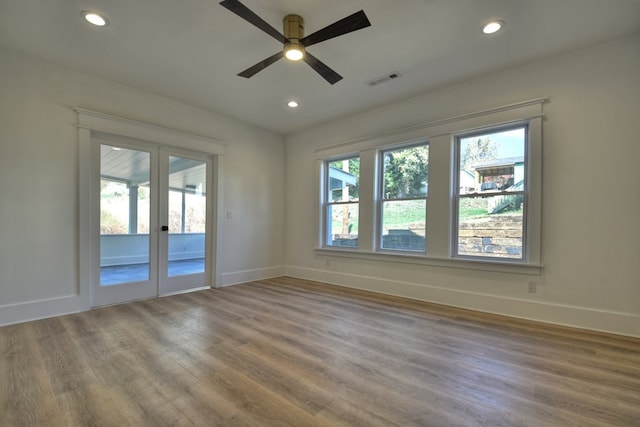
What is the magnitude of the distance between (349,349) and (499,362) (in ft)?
3.94

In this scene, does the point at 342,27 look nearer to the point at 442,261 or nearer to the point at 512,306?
the point at 442,261

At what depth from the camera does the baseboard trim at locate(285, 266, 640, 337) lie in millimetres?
2832

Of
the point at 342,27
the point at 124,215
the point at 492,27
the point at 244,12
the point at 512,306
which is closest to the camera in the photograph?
the point at 244,12

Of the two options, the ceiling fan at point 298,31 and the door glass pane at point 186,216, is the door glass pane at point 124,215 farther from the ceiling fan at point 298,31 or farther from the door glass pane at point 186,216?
the ceiling fan at point 298,31

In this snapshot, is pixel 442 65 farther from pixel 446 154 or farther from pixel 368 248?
pixel 368 248

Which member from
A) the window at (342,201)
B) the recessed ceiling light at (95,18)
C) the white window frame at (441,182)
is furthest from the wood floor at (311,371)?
the recessed ceiling light at (95,18)

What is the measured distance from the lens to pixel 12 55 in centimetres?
304

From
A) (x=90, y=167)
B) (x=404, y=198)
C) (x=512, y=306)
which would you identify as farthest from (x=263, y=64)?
(x=512, y=306)

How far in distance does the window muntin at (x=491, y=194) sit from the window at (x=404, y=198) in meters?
0.47

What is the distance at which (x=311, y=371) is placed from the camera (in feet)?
6.97

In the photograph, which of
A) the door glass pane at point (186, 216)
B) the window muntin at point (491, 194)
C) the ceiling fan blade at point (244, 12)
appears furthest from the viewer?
the door glass pane at point (186, 216)

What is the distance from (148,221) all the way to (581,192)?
535cm

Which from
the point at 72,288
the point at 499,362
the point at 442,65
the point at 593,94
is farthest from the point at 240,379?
the point at 593,94

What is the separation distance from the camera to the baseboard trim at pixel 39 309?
3.00 metres
